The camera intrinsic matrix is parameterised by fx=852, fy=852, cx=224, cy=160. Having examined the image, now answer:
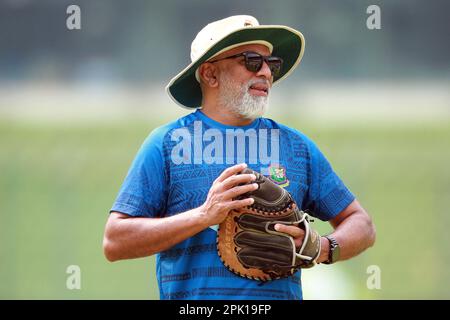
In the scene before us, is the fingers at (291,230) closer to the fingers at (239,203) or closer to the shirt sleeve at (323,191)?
the fingers at (239,203)

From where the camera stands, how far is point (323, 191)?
11.6 feet

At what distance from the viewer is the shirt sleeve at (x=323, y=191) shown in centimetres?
352

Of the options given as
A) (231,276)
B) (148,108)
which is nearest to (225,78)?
(231,276)


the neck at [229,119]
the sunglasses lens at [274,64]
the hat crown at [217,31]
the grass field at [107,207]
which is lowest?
the grass field at [107,207]

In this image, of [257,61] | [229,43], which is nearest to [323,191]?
[257,61]

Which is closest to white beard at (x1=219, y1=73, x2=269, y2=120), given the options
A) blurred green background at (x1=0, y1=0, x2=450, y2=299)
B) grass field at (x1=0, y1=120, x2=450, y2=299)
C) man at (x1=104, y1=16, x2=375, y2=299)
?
man at (x1=104, y1=16, x2=375, y2=299)

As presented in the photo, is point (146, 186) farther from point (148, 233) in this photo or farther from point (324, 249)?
point (324, 249)

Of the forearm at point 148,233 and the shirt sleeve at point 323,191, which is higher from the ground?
the shirt sleeve at point 323,191

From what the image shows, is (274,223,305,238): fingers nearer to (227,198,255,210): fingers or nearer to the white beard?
(227,198,255,210): fingers

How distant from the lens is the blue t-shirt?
324 centimetres

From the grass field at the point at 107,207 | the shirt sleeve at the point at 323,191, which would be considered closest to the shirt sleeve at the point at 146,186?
the shirt sleeve at the point at 323,191

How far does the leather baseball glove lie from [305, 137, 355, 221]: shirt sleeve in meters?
0.29

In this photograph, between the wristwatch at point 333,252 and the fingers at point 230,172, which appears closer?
the fingers at point 230,172

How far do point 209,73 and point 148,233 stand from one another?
79 centimetres
